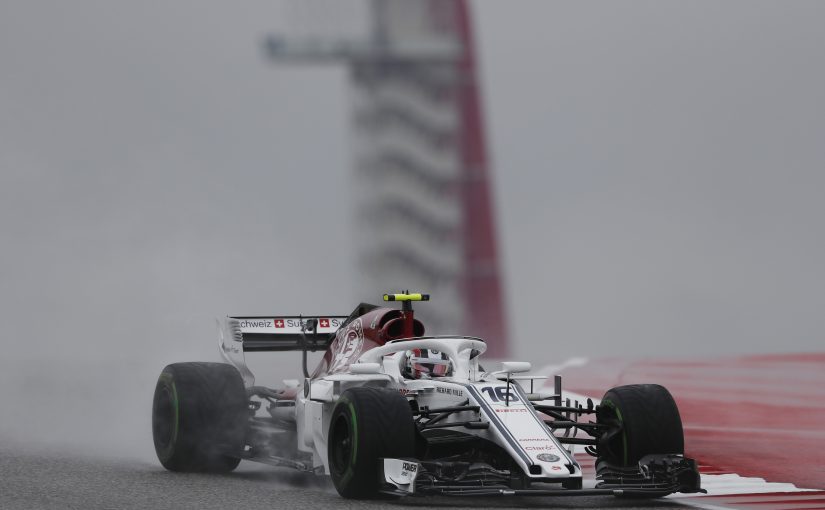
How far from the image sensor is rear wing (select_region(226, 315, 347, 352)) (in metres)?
12.6

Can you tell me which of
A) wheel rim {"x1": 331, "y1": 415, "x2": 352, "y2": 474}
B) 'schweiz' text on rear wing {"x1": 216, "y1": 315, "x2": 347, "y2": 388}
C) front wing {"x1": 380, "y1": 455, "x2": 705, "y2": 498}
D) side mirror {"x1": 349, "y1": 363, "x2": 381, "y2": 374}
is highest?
'schweiz' text on rear wing {"x1": 216, "y1": 315, "x2": 347, "y2": 388}

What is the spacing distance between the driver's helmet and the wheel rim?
105 cm

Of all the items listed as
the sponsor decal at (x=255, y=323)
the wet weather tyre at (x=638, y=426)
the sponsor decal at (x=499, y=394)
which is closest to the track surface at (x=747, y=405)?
the wet weather tyre at (x=638, y=426)

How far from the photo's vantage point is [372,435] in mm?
9242

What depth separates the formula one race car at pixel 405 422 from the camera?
364 inches

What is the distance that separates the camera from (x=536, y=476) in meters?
9.02

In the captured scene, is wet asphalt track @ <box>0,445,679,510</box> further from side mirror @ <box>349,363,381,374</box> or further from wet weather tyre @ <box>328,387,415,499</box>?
side mirror @ <box>349,363,381,374</box>

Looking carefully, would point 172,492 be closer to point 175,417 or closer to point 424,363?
point 175,417

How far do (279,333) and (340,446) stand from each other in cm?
298

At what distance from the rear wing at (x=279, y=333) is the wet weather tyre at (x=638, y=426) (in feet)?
10.3

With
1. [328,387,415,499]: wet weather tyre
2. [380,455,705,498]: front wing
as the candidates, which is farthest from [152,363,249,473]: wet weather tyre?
[380,455,705,498]: front wing

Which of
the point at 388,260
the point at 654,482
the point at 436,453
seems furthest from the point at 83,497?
the point at 388,260

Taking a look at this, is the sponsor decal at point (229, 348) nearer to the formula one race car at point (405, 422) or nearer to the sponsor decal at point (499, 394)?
the formula one race car at point (405, 422)

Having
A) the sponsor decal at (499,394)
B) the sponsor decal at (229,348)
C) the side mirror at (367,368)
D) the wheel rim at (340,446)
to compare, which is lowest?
the wheel rim at (340,446)
